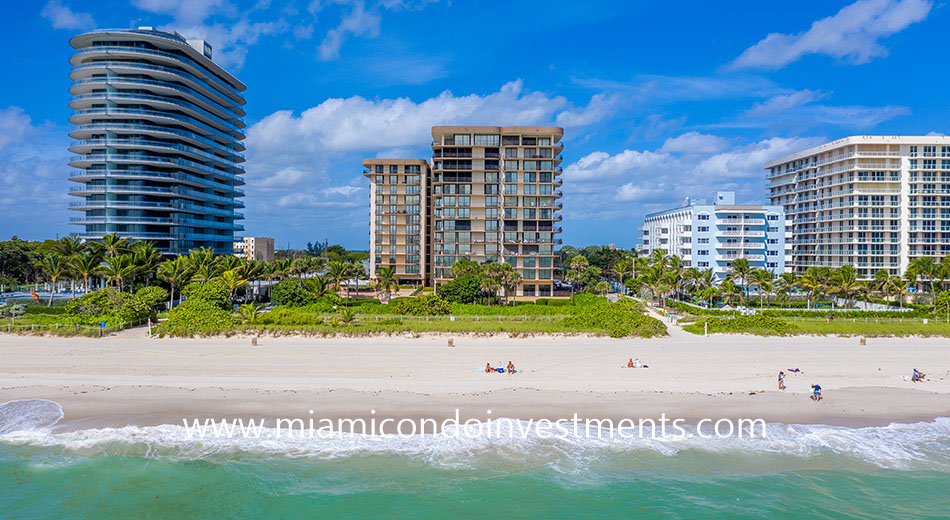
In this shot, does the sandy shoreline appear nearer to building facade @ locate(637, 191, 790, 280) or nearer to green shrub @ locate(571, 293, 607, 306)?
green shrub @ locate(571, 293, 607, 306)

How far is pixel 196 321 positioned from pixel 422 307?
19.4 meters

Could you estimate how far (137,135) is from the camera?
73.1m

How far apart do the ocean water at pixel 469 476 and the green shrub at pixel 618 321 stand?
60.8ft

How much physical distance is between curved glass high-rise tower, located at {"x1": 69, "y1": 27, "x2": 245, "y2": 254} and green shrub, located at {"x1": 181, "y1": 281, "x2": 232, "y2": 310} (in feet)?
109

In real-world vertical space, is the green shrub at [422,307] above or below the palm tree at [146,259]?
below

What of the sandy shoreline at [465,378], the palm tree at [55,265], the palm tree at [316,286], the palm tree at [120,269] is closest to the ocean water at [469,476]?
the sandy shoreline at [465,378]

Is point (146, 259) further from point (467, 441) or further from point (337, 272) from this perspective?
point (467, 441)

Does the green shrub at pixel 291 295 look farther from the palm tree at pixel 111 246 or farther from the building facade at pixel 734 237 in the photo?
the building facade at pixel 734 237

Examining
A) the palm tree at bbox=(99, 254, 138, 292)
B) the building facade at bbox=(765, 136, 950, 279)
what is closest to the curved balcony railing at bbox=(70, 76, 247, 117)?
the palm tree at bbox=(99, 254, 138, 292)

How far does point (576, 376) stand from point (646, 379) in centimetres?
388

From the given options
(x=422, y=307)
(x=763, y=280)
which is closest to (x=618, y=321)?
(x=422, y=307)

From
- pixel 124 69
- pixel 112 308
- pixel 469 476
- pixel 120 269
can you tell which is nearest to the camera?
pixel 469 476

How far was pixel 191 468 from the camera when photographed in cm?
2023

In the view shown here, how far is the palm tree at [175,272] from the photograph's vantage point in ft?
171
